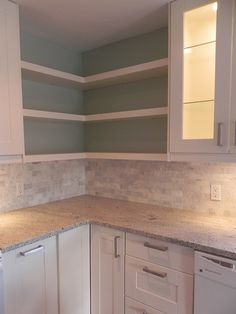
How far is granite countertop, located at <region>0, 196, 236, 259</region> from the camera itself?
1.36 m

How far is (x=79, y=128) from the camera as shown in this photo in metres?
2.51

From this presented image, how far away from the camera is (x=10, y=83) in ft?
5.21

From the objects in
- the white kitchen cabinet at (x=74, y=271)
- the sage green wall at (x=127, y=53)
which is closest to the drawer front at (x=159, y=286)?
the white kitchen cabinet at (x=74, y=271)

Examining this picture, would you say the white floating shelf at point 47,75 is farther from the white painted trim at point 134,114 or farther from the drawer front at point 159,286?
the drawer front at point 159,286

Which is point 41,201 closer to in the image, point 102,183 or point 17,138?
point 102,183

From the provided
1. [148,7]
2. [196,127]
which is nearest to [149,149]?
[196,127]

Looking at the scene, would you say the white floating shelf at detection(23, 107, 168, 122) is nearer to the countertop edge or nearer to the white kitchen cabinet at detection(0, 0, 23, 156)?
the white kitchen cabinet at detection(0, 0, 23, 156)

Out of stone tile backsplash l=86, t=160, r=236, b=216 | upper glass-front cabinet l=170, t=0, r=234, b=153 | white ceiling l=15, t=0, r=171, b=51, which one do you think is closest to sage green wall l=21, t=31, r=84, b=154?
white ceiling l=15, t=0, r=171, b=51

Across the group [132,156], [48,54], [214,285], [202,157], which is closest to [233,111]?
[202,157]

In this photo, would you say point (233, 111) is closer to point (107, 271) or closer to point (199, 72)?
point (199, 72)

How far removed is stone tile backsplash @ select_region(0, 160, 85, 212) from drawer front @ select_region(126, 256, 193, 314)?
984 millimetres

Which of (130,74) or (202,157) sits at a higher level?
(130,74)

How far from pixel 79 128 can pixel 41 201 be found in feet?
2.60

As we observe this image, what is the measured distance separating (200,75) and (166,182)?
0.88 m
